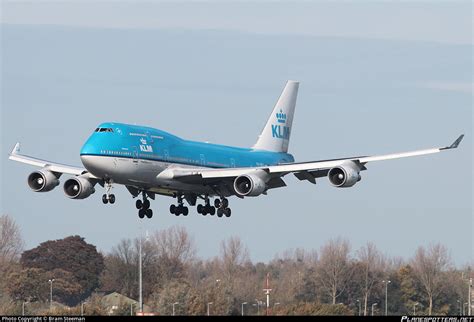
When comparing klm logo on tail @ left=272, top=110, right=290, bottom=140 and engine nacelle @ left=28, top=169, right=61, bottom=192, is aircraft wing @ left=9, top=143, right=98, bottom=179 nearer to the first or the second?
engine nacelle @ left=28, top=169, right=61, bottom=192

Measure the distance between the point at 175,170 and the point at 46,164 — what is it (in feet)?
39.4

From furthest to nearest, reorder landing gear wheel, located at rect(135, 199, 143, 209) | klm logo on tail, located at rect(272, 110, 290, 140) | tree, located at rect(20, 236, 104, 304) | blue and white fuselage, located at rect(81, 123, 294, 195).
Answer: tree, located at rect(20, 236, 104, 304) → klm logo on tail, located at rect(272, 110, 290, 140) → landing gear wheel, located at rect(135, 199, 143, 209) → blue and white fuselage, located at rect(81, 123, 294, 195)

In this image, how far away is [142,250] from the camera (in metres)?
126

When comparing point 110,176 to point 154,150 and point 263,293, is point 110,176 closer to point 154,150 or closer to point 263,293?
point 154,150

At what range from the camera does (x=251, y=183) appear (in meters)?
104

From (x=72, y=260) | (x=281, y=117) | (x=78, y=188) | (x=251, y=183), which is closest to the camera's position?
(x=251, y=183)

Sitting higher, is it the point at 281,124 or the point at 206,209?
the point at 281,124

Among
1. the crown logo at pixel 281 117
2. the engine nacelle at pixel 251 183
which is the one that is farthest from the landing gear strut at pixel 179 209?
the crown logo at pixel 281 117

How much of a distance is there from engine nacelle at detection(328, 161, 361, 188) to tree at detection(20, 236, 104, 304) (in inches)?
1287

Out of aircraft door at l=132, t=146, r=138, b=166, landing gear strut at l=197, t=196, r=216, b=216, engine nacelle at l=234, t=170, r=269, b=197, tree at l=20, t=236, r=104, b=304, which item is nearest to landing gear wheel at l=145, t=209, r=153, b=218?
landing gear strut at l=197, t=196, r=216, b=216

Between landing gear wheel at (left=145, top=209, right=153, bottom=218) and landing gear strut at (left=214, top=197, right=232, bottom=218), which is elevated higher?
landing gear strut at (left=214, top=197, right=232, bottom=218)

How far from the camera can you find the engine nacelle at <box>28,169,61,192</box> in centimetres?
10894

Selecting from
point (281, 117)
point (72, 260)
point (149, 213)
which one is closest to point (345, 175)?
point (149, 213)

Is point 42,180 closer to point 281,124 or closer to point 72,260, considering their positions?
point 281,124
